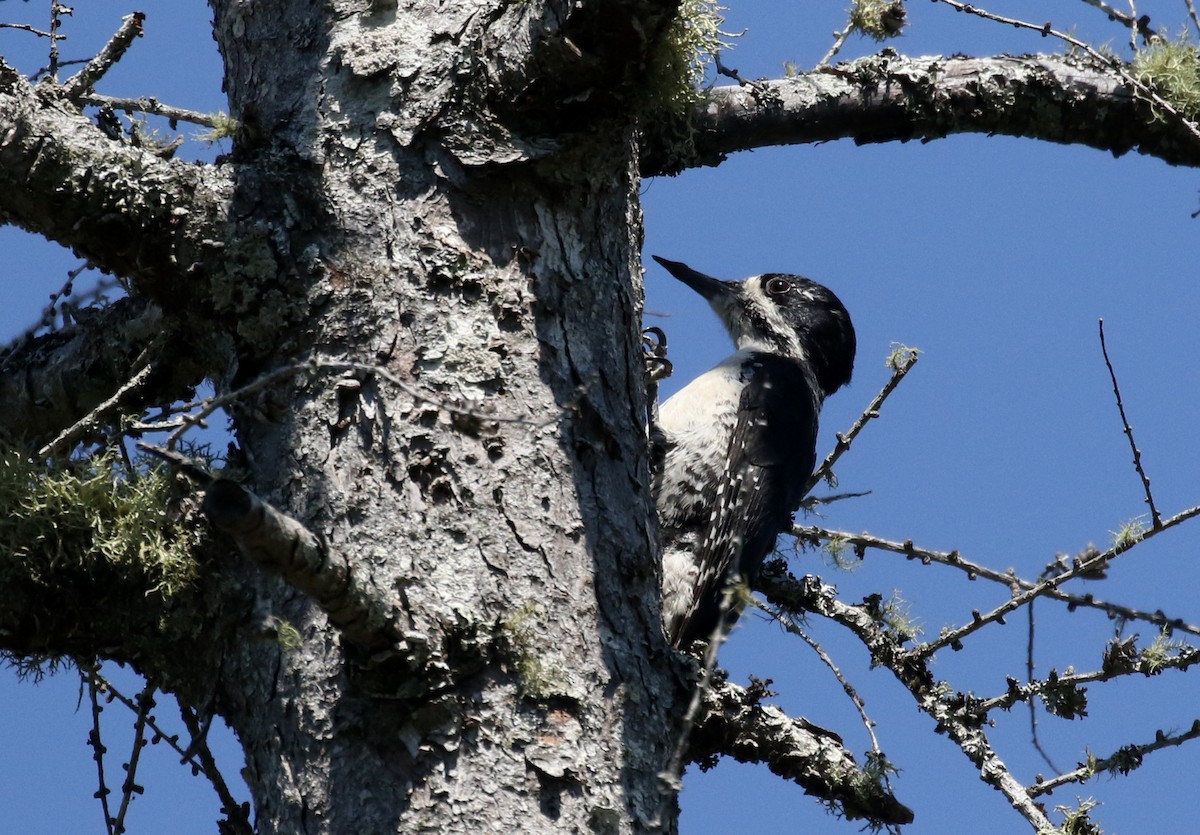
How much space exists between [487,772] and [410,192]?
1150 millimetres

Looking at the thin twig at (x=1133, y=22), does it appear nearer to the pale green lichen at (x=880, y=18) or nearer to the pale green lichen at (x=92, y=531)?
the pale green lichen at (x=880, y=18)

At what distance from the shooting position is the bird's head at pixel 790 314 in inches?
241

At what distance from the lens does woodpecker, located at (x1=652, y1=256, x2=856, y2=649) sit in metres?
4.39

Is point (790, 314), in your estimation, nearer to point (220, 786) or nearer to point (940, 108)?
point (940, 108)

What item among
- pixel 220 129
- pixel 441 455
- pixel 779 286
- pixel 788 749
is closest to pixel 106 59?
pixel 220 129

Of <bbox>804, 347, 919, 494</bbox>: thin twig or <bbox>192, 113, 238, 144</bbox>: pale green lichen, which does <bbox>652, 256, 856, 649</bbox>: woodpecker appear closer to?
<bbox>804, 347, 919, 494</bbox>: thin twig

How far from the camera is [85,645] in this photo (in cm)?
236

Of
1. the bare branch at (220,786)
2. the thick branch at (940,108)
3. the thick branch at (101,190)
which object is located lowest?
the bare branch at (220,786)

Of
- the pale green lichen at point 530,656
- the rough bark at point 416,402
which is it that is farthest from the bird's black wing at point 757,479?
the pale green lichen at point 530,656

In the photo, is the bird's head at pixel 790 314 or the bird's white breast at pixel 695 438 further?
the bird's head at pixel 790 314

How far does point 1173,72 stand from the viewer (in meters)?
3.54

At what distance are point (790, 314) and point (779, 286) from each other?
153mm

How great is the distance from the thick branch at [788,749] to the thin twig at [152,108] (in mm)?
1815

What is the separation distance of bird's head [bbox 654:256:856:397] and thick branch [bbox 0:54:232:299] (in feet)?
12.6
